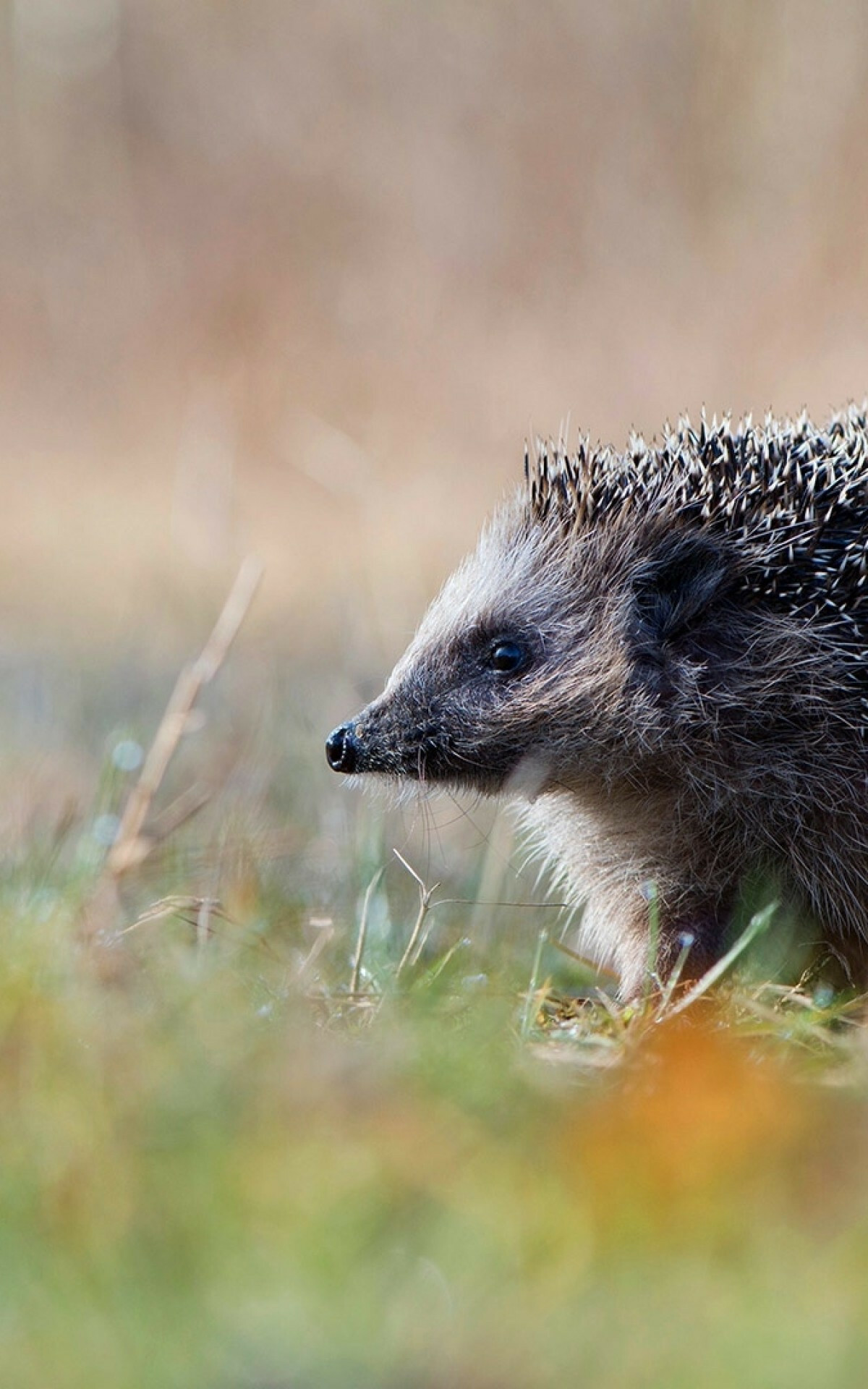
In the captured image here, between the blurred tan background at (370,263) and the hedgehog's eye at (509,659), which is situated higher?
the blurred tan background at (370,263)

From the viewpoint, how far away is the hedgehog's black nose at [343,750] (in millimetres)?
3230

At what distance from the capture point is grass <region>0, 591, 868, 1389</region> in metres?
1.34

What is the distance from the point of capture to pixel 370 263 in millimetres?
10992

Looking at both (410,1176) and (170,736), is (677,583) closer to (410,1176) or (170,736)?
(170,736)

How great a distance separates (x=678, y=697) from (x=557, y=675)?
246 mm

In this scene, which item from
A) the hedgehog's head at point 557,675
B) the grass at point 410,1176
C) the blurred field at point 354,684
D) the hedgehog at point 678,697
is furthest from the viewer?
the hedgehog's head at point 557,675

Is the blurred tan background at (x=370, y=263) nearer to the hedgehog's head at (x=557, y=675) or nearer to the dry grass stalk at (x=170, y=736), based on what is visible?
the dry grass stalk at (x=170, y=736)

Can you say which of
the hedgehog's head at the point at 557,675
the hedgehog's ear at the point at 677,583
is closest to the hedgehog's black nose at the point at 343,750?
the hedgehog's head at the point at 557,675

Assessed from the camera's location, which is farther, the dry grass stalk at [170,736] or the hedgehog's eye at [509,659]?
the hedgehog's eye at [509,659]

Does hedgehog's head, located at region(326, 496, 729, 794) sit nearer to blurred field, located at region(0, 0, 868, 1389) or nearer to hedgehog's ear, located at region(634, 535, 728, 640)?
hedgehog's ear, located at region(634, 535, 728, 640)

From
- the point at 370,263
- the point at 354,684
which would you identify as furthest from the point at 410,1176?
the point at 370,263

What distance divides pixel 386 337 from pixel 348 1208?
9468mm

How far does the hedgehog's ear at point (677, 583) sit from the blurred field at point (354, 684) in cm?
65

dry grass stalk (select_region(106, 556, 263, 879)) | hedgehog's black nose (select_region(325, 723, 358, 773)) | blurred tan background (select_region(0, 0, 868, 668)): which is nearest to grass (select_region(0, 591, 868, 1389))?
dry grass stalk (select_region(106, 556, 263, 879))
